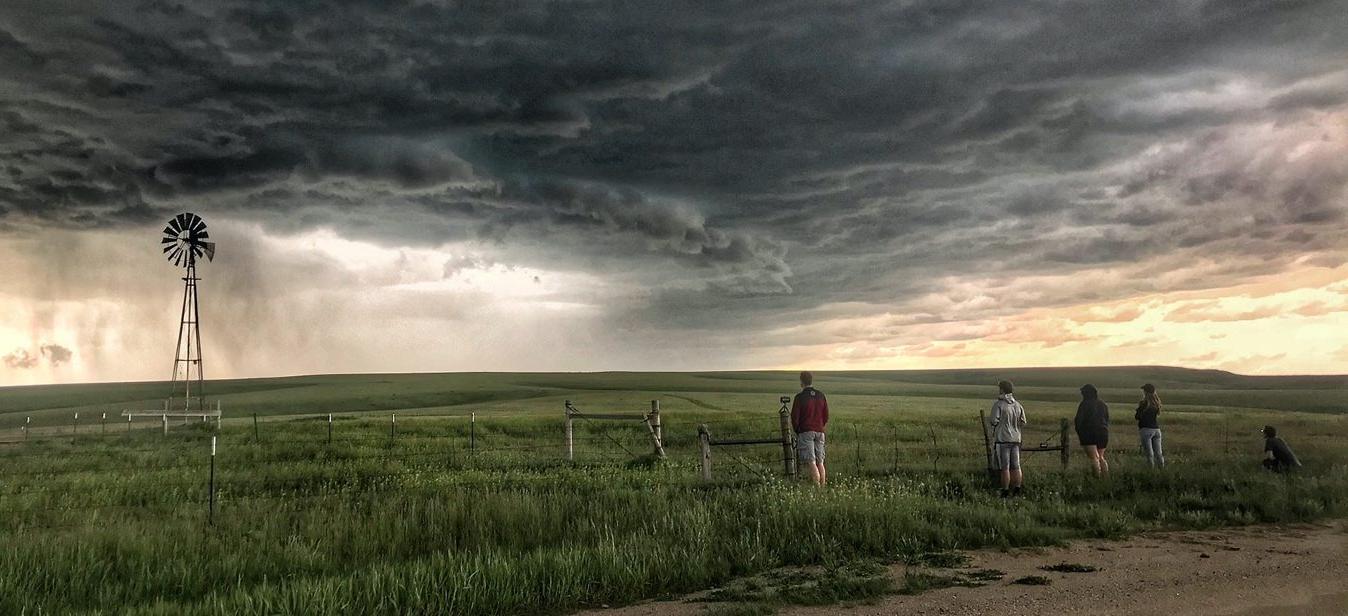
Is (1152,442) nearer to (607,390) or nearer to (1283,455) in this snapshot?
(1283,455)

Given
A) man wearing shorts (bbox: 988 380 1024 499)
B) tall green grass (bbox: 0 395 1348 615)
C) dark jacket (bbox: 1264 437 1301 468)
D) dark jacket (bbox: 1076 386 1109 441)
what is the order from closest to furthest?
tall green grass (bbox: 0 395 1348 615)
man wearing shorts (bbox: 988 380 1024 499)
dark jacket (bbox: 1264 437 1301 468)
dark jacket (bbox: 1076 386 1109 441)

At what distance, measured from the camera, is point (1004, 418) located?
16.2 metres

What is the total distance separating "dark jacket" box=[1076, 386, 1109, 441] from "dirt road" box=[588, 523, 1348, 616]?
6602 millimetres

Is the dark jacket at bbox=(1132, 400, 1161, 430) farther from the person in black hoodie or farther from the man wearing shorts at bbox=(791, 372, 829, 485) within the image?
the man wearing shorts at bbox=(791, 372, 829, 485)

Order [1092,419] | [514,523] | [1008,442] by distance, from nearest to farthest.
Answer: [514,523] → [1008,442] → [1092,419]

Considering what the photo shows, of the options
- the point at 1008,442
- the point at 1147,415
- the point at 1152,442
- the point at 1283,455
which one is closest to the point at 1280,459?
the point at 1283,455

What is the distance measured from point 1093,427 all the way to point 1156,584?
10348 mm

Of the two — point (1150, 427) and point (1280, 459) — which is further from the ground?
point (1150, 427)

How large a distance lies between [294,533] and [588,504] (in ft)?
14.0

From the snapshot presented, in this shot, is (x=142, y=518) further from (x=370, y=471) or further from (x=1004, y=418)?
(x=1004, y=418)

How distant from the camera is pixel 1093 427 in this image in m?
18.4

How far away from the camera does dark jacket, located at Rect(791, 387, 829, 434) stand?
1711 centimetres

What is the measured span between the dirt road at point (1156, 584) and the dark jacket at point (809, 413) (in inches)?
253

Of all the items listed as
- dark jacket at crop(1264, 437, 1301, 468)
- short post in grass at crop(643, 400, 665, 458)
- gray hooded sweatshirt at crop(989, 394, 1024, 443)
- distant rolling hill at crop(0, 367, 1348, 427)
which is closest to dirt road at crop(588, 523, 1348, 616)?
gray hooded sweatshirt at crop(989, 394, 1024, 443)
